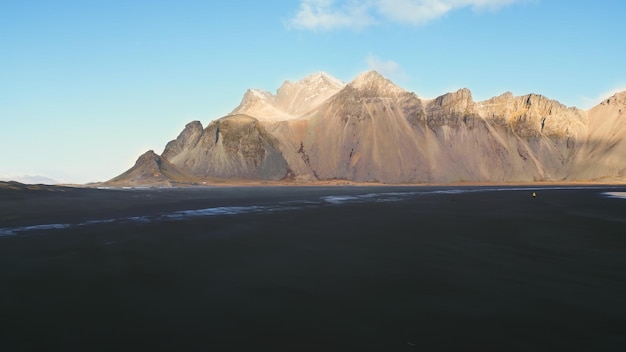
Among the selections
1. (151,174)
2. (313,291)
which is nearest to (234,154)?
(151,174)

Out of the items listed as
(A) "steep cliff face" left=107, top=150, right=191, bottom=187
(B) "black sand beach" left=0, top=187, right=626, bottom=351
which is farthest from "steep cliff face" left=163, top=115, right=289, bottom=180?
(B) "black sand beach" left=0, top=187, right=626, bottom=351

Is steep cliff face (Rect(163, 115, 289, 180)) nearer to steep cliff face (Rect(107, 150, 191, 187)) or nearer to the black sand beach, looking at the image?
steep cliff face (Rect(107, 150, 191, 187))

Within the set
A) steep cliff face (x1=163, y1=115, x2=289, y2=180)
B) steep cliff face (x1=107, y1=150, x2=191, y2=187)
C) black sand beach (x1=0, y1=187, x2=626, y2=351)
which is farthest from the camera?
steep cliff face (x1=163, y1=115, x2=289, y2=180)

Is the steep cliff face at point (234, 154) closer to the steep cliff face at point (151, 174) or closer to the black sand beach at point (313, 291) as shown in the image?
the steep cliff face at point (151, 174)

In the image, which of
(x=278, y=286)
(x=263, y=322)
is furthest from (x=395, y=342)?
(x=278, y=286)

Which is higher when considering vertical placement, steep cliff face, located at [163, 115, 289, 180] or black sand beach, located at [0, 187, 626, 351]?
steep cliff face, located at [163, 115, 289, 180]

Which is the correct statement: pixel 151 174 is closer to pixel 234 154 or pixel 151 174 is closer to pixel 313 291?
pixel 234 154

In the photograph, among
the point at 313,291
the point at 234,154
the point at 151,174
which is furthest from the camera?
the point at 234,154
